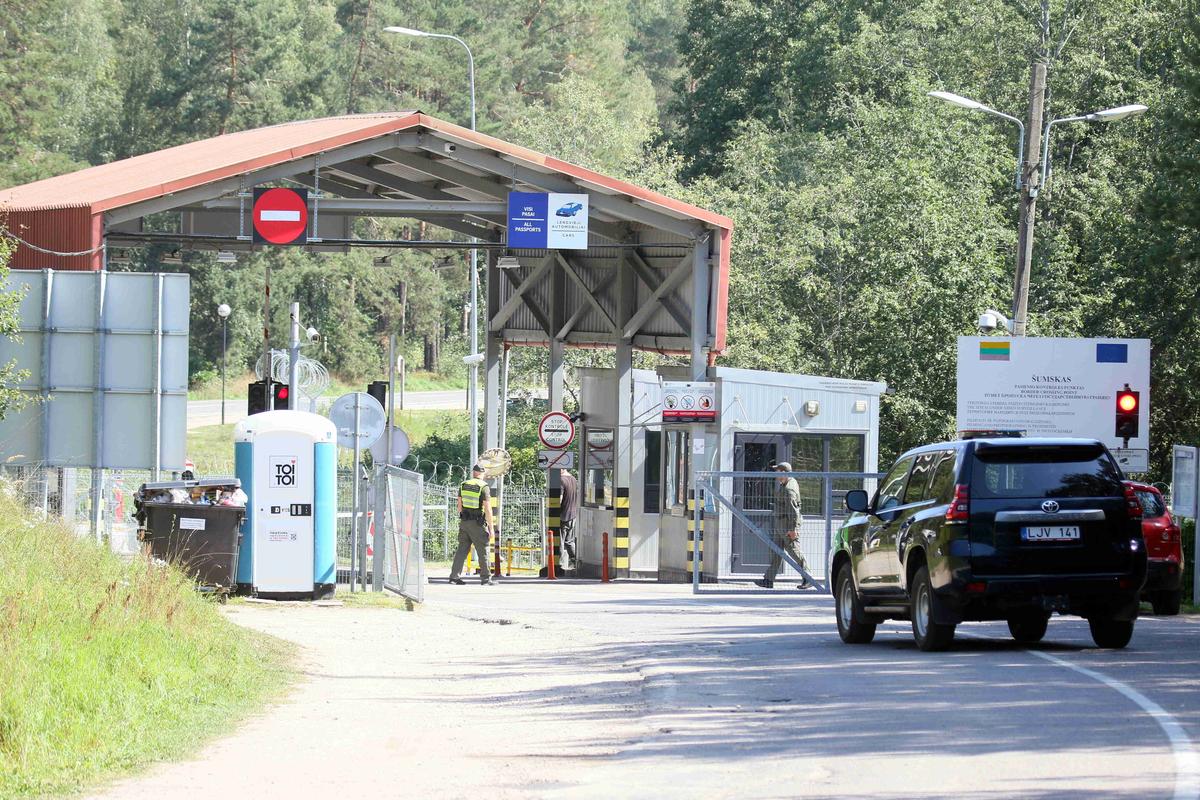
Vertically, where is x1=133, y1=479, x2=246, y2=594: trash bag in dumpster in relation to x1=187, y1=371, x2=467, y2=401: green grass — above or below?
below

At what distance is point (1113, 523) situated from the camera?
15.5 meters

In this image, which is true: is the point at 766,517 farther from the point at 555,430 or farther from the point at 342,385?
the point at 342,385

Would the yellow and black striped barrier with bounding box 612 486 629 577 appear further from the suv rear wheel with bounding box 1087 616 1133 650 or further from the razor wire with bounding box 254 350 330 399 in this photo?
the suv rear wheel with bounding box 1087 616 1133 650

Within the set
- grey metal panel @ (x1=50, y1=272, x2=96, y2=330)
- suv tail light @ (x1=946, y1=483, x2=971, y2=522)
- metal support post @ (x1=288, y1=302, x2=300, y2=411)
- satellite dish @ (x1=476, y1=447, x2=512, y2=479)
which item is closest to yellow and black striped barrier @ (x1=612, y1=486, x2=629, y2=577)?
satellite dish @ (x1=476, y1=447, x2=512, y2=479)

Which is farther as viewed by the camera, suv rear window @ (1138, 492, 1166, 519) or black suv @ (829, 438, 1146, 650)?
suv rear window @ (1138, 492, 1166, 519)

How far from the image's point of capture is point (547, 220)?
3058 centimetres

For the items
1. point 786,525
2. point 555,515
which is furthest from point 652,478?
point 786,525

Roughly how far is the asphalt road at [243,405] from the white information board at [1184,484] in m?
45.5

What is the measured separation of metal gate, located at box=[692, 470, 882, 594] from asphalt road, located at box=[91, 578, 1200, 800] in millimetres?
6421

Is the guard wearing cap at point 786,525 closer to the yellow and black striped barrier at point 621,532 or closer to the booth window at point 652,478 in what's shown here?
the yellow and black striped barrier at point 621,532

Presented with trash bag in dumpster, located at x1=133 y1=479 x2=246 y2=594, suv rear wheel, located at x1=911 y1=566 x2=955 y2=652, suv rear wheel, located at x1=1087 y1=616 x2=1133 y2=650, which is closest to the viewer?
suv rear wheel, located at x1=911 y1=566 x2=955 y2=652

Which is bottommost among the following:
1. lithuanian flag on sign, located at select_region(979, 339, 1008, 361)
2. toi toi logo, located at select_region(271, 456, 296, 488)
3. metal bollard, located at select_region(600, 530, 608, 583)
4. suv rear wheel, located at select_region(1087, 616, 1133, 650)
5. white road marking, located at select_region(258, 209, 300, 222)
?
metal bollard, located at select_region(600, 530, 608, 583)

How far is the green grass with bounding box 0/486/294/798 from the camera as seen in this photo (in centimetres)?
1021

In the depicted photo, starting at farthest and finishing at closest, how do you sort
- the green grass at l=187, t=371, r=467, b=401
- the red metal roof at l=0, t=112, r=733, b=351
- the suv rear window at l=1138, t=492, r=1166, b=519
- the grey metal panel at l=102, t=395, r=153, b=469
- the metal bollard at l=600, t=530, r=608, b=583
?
the green grass at l=187, t=371, r=467, b=401 < the metal bollard at l=600, t=530, r=608, b=583 < the red metal roof at l=0, t=112, r=733, b=351 < the grey metal panel at l=102, t=395, r=153, b=469 < the suv rear window at l=1138, t=492, r=1166, b=519
